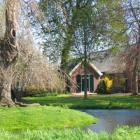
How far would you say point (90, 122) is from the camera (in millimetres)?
24844

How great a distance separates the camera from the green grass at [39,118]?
23.1 meters

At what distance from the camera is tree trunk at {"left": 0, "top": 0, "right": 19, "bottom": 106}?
26.1 metres

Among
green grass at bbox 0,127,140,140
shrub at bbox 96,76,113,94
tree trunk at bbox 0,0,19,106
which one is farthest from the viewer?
shrub at bbox 96,76,113,94

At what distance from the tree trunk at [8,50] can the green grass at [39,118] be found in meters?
2.12

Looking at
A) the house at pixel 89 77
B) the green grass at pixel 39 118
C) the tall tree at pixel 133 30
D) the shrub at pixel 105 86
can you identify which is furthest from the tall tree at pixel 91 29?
the green grass at pixel 39 118

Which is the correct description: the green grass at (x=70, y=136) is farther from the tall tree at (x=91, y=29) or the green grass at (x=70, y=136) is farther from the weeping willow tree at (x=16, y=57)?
the tall tree at (x=91, y=29)

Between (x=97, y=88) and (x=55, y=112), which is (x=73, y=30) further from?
(x=55, y=112)

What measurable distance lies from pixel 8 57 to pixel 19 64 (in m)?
3.97

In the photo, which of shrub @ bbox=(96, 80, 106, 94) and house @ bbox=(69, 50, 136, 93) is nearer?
house @ bbox=(69, 50, 136, 93)

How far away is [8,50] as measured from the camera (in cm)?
2705

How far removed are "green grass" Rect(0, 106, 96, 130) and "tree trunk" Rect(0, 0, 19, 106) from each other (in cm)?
212

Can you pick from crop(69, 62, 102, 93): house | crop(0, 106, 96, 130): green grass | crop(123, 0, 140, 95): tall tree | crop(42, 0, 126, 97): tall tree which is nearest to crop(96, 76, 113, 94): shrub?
crop(69, 62, 102, 93): house

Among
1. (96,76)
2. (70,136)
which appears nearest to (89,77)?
(96,76)

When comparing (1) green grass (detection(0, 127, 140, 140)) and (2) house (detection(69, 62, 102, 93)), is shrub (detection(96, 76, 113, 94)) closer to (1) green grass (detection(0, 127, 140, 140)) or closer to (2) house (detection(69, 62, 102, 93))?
(2) house (detection(69, 62, 102, 93))
